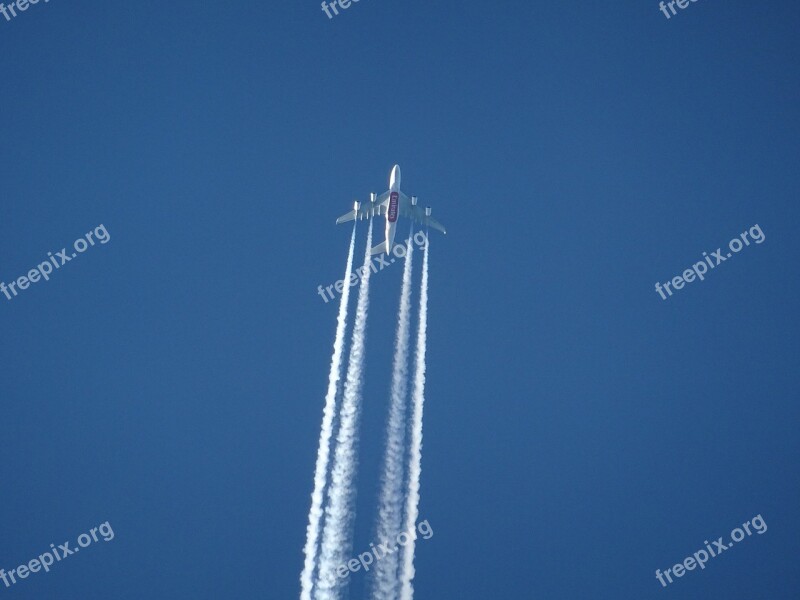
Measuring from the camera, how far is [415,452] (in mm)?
42156

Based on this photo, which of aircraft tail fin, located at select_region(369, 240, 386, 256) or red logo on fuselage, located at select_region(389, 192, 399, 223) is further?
aircraft tail fin, located at select_region(369, 240, 386, 256)

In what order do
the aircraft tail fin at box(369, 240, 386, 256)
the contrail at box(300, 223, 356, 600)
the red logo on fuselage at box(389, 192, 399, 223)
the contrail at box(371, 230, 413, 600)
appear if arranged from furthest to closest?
the aircraft tail fin at box(369, 240, 386, 256) < the red logo on fuselage at box(389, 192, 399, 223) < the contrail at box(300, 223, 356, 600) < the contrail at box(371, 230, 413, 600)

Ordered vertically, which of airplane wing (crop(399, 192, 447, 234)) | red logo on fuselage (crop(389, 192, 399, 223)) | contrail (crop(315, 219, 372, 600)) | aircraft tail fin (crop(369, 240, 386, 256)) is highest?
airplane wing (crop(399, 192, 447, 234))

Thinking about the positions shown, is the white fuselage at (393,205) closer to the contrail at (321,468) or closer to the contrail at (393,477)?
the contrail at (321,468)

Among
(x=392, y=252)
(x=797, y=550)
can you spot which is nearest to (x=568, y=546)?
(x=797, y=550)

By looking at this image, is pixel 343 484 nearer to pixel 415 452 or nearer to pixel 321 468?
pixel 321 468

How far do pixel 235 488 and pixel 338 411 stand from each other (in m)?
13.1

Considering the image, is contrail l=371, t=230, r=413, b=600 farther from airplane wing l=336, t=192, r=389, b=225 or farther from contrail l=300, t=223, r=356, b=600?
airplane wing l=336, t=192, r=389, b=225

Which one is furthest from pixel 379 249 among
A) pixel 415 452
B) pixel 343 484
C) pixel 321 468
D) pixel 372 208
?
pixel 343 484

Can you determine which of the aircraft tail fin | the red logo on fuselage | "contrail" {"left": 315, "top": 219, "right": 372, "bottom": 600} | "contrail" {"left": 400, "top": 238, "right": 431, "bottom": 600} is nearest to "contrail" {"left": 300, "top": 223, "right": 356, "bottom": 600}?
"contrail" {"left": 315, "top": 219, "right": 372, "bottom": 600}

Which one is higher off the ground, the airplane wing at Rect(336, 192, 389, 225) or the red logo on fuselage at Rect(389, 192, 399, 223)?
the airplane wing at Rect(336, 192, 389, 225)

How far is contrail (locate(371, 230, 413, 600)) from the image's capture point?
36.9 meters


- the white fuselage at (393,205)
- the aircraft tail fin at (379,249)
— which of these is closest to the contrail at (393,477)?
the aircraft tail fin at (379,249)

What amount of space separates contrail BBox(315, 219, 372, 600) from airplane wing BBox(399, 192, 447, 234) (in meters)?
8.17
